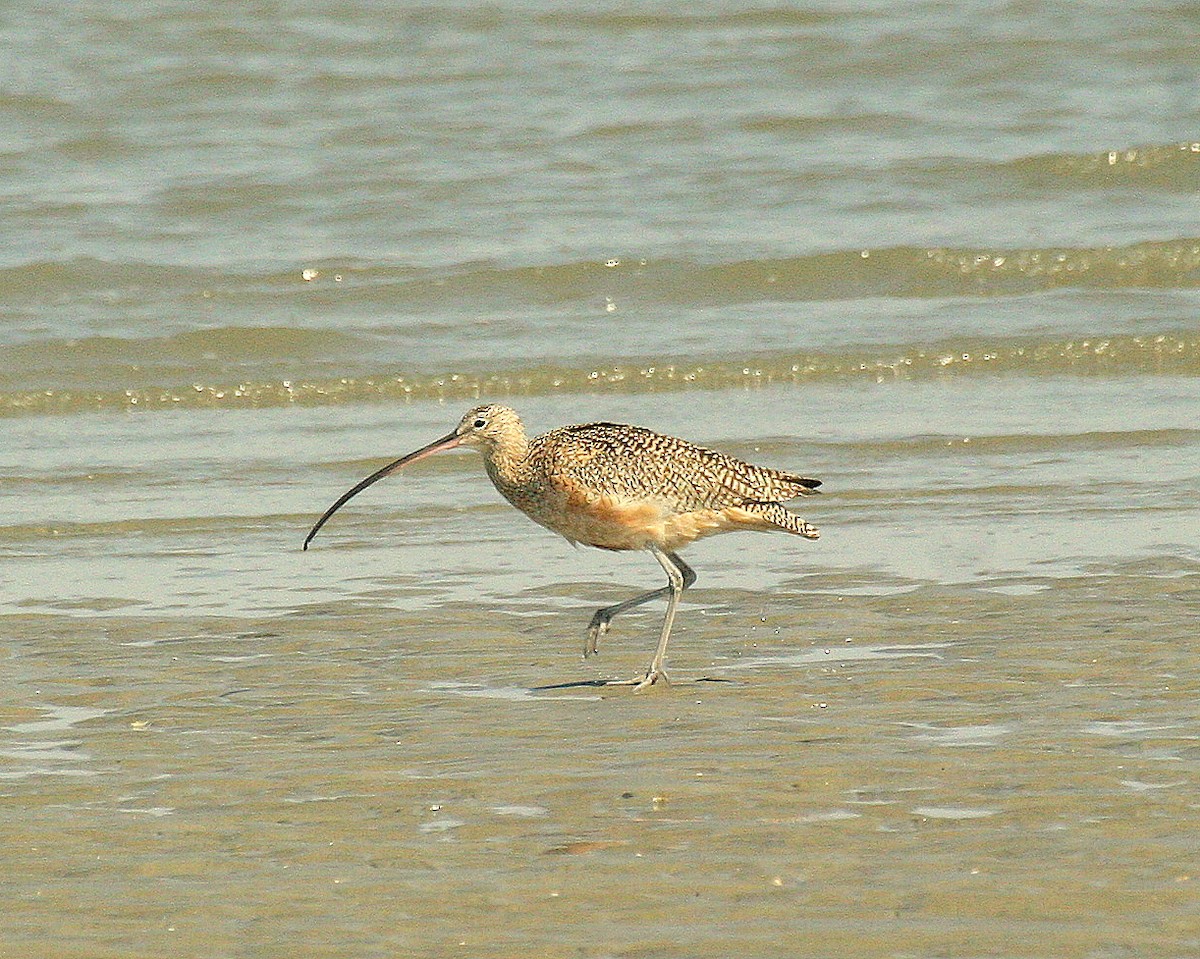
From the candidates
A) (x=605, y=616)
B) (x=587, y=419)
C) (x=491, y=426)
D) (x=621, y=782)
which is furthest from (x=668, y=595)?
(x=587, y=419)

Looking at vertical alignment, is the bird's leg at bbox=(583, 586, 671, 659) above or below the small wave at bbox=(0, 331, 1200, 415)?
below

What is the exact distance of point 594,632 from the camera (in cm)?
646

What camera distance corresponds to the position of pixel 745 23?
1952 cm

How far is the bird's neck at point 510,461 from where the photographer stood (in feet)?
22.0

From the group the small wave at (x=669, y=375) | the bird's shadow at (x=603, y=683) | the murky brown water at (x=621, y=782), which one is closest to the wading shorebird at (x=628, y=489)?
the bird's shadow at (x=603, y=683)

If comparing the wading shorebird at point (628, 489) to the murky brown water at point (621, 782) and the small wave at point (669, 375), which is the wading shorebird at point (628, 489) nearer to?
the murky brown water at point (621, 782)

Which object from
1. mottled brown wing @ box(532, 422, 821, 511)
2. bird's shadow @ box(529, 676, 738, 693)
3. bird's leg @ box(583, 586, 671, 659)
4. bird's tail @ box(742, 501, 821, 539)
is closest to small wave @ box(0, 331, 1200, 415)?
bird's tail @ box(742, 501, 821, 539)

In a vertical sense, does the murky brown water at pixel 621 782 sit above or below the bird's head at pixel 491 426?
below

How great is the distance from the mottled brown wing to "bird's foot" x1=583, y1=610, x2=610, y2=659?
0.36 meters

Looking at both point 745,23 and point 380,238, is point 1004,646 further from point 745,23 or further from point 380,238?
point 745,23

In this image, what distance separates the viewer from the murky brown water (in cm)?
411

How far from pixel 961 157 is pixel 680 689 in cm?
1058

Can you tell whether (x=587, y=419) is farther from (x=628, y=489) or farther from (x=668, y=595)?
(x=628, y=489)

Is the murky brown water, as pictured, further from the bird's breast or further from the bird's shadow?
the bird's breast
